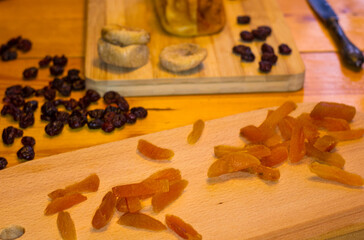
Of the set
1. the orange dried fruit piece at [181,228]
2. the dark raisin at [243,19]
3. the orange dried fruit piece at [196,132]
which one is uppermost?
the dark raisin at [243,19]

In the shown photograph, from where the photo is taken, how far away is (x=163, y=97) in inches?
93.3

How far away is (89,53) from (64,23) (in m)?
0.50

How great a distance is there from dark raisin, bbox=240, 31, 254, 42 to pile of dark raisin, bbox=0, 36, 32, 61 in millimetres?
1118

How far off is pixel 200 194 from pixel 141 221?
0.25 metres

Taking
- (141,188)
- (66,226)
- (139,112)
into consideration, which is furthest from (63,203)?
(139,112)

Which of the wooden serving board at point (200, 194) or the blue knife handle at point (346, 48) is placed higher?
the blue knife handle at point (346, 48)

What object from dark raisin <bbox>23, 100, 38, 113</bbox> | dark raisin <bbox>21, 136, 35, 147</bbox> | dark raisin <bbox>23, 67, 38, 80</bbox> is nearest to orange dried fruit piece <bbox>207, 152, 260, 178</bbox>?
dark raisin <bbox>21, 136, 35, 147</bbox>

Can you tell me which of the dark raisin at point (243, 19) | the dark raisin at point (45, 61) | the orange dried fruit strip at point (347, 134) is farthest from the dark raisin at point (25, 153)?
the dark raisin at point (243, 19)

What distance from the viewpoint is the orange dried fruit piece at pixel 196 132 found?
6.53ft

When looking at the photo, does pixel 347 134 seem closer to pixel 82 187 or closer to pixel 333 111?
pixel 333 111

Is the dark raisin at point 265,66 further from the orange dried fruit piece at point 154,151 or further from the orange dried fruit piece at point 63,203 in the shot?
the orange dried fruit piece at point 63,203

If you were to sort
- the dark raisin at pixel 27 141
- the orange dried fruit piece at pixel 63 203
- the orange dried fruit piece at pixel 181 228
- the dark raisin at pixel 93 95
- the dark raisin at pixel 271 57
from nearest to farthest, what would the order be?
the orange dried fruit piece at pixel 181 228
the orange dried fruit piece at pixel 63 203
the dark raisin at pixel 27 141
the dark raisin at pixel 93 95
the dark raisin at pixel 271 57

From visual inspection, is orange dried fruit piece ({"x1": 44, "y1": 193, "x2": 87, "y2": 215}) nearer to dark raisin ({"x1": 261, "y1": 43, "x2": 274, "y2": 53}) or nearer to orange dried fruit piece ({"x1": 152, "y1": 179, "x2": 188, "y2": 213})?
→ orange dried fruit piece ({"x1": 152, "y1": 179, "x2": 188, "y2": 213})

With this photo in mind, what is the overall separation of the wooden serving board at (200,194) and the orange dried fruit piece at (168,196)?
0.06 feet
